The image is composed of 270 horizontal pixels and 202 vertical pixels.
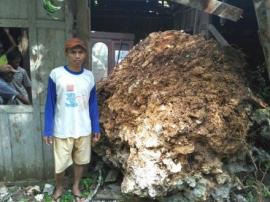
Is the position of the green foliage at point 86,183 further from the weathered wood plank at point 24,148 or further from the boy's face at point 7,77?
the boy's face at point 7,77

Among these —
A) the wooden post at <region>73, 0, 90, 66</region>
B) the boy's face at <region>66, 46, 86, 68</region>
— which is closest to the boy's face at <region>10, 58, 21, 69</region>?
the wooden post at <region>73, 0, 90, 66</region>

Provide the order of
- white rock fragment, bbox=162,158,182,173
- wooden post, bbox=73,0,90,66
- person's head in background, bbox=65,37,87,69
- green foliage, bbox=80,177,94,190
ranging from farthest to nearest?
green foliage, bbox=80,177,94,190, wooden post, bbox=73,0,90,66, person's head in background, bbox=65,37,87,69, white rock fragment, bbox=162,158,182,173

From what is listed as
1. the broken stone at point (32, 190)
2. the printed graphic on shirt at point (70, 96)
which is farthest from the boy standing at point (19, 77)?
the broken stone at point (32, 190)

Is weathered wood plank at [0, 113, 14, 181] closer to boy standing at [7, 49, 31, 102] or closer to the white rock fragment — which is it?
boy standing at [7, 49, 31, 102]

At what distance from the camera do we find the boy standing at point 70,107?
404 centimetres

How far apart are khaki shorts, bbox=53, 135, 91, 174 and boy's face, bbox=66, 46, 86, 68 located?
0.87 m

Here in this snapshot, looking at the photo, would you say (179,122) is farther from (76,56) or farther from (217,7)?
(217,7)

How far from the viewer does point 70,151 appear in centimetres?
426

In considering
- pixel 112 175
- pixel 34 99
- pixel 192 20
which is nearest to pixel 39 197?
pixel 112 175

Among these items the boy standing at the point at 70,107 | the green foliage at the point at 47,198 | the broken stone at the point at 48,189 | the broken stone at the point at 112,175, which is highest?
the boy standing at the point at 70,107

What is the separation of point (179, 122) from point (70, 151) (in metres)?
1.33

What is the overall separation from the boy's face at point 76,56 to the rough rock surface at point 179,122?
2.73 feet

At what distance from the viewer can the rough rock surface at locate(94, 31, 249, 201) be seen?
12.6ft

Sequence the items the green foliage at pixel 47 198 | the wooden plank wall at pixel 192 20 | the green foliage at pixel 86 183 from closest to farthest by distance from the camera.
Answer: the green foliage at pixel 47 198 < the green foliage at pixel 86 183 < the wooden plank wall at pixel 192 20
